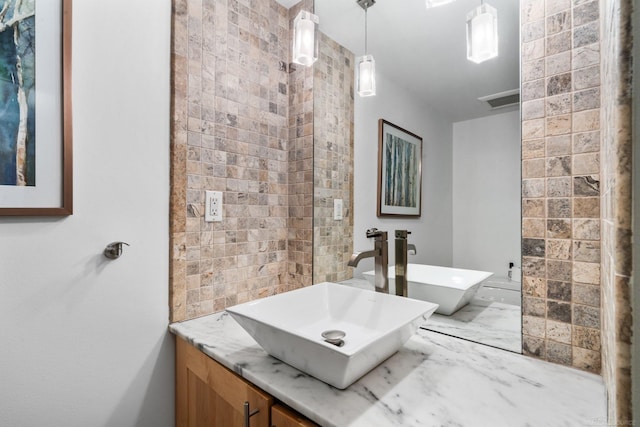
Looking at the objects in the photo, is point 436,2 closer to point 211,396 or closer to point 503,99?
point 503,99

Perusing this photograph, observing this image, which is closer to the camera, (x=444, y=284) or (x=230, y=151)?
(x=444, y=284)

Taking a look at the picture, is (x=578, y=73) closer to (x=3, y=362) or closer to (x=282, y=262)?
(x=282, y=262)

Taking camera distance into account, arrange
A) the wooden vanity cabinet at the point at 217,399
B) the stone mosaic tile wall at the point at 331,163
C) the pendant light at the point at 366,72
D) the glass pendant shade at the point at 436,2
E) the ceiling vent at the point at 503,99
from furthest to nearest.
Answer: the stone mosaic tile wall at the point at 331,163, the pendant light at the point at 366,72, the glass pendant shade at the point at 436,2, the ceiling vent at the point at 503,99, the wooden vanity cabinet at the point at 217,399

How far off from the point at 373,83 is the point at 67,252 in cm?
122

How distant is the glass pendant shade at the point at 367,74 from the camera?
1278 millimetres

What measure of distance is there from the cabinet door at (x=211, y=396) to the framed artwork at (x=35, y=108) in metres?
0.61

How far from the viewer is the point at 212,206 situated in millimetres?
1234

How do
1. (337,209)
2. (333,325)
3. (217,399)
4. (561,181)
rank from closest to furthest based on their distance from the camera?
(561,181), (217,399), (333,325), (337,209)

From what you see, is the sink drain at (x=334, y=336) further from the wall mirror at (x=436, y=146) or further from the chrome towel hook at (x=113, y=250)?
the chrome towel hook at (x=113, y=250)

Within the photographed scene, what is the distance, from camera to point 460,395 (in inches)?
27.1

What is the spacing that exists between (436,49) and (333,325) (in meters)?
1.05

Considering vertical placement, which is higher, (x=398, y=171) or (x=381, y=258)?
(x=398, y=171)

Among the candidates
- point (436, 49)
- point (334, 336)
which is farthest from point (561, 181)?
point (334, 336)

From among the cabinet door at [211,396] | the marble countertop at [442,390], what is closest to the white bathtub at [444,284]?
the marble countertop at [442,390]
